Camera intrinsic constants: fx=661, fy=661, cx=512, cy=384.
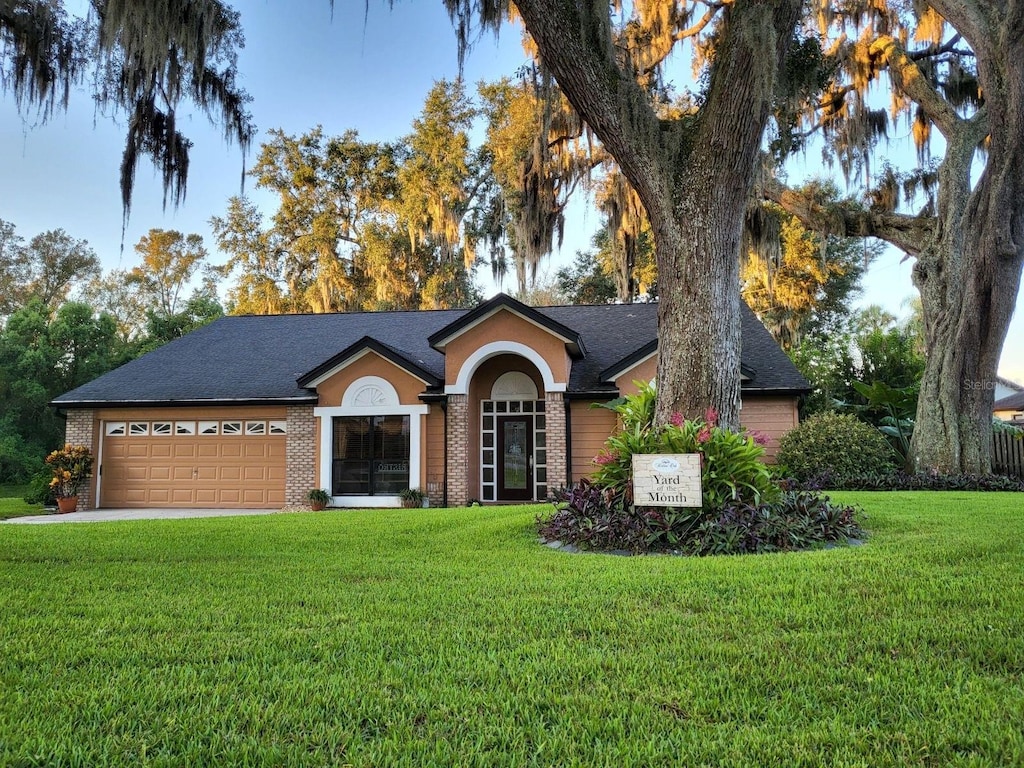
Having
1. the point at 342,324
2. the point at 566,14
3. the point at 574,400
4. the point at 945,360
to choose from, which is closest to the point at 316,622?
the point at 566,14

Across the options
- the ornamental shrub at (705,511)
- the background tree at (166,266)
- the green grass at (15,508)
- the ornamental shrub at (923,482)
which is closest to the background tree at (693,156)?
the ornamental shrub at (705,511)

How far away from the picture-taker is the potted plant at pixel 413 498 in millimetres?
13602

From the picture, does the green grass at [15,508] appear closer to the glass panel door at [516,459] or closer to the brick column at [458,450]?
the brick column at [458,450]

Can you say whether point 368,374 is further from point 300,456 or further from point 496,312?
point 496,312

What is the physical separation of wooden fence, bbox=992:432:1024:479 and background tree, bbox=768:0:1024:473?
151 centimetres

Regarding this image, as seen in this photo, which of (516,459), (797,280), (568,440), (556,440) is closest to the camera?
(556,440)

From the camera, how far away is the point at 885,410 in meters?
16.3

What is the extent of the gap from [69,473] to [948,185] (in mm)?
19825

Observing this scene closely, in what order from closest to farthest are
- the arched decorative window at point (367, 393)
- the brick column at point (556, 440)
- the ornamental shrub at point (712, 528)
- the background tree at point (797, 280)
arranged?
the ornamental shrub at point (712, 528), the brick column at point (556, 440), the arched decorative window at point (367, 393), the background tree at point (797, 280)

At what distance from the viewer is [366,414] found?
1429 centimetres

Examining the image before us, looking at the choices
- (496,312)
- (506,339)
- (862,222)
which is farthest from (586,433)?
(862,222)

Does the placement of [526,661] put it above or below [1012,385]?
below

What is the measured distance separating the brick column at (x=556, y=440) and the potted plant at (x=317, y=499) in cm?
477

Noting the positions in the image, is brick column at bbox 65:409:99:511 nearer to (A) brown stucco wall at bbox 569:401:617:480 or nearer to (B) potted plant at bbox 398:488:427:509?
(B) potted plant at bbox 398:488:427:509
